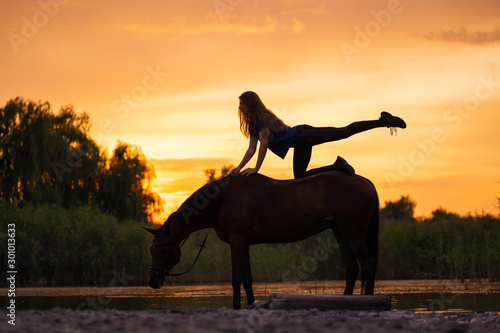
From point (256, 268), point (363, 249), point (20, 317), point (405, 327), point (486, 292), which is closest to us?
point (405, 327)

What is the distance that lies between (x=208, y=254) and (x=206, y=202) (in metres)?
10.6

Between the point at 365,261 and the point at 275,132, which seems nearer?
the point at 365,261

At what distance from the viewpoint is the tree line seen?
2891 centimetres

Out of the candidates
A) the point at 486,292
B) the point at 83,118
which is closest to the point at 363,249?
the point at 486,292

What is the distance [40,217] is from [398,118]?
1276 cm

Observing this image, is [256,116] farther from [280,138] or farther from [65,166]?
[65,166]

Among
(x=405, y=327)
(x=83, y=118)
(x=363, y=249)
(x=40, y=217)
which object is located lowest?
(x=405, y=327)

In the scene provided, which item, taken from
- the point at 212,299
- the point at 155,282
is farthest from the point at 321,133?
the point at 212,299

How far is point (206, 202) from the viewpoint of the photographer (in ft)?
27.5

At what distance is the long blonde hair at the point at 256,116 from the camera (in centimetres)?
849

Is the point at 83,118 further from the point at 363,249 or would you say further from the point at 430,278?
the point at 363,249

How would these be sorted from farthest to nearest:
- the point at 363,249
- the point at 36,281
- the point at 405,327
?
the point at 36,281, the point at 363,249, the point at 405,327

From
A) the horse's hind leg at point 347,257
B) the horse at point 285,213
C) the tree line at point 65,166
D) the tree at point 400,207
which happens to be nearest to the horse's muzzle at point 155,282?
the horse at point 285,213

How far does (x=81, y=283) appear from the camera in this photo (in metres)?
16.8
